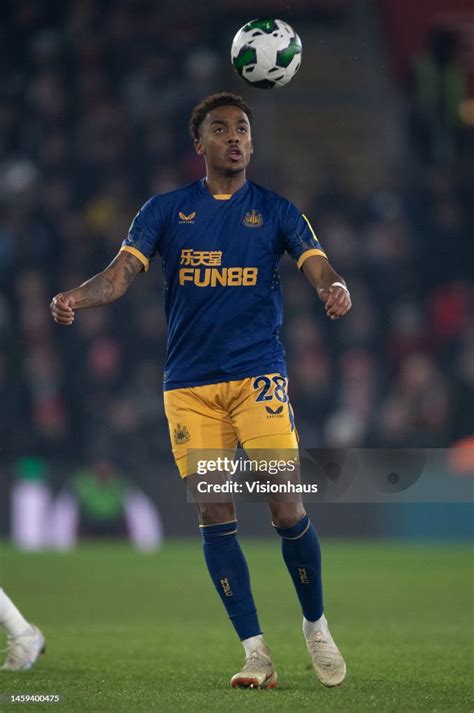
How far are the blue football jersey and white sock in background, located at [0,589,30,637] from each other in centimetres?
117

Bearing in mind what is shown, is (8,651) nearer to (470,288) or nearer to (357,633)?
(357,633)

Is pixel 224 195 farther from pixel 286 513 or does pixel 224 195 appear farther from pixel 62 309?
pixel 286 513

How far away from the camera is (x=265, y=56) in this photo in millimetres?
6023

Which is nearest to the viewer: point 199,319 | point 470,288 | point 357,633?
point 199,319

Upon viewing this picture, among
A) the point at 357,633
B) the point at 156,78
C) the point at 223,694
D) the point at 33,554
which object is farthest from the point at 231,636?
the point at 156,78

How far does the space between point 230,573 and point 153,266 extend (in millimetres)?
9350

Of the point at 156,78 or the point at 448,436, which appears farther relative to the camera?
the point at 156,78

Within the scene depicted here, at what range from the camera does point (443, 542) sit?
43.1ft

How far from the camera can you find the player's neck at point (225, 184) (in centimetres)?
567

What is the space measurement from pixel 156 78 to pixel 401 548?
664cm

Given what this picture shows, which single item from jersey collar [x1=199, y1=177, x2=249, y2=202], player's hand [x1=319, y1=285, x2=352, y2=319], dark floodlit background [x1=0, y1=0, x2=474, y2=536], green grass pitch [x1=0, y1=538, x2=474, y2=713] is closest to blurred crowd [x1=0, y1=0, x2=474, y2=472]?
dark floodlit background [x1=0, y1=0, x2=474, y2=536]

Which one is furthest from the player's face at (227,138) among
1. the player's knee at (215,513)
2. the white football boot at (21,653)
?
the white football boot at (21,653)

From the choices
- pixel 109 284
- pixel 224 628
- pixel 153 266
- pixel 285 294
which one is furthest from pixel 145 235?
pixel 153 266

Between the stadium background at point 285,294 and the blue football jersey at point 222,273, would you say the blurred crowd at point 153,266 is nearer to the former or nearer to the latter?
the stadium background at point 285,294
